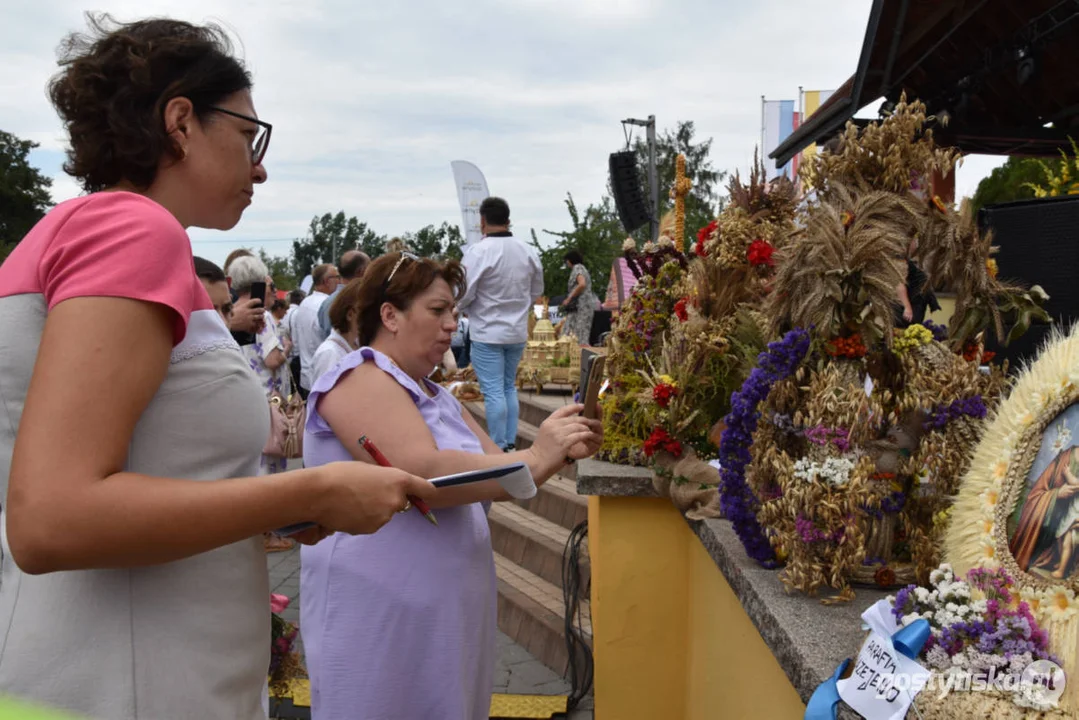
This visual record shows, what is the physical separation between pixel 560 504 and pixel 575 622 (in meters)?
1.41

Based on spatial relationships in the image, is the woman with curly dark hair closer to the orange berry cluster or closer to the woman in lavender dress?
the woman in lavender dress

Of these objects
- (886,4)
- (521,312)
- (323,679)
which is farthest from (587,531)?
(886,4)

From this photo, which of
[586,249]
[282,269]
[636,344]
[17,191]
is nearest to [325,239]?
[282,269]

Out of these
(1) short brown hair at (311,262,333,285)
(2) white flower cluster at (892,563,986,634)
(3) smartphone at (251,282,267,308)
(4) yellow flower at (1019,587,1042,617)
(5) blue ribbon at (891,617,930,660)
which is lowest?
(5) blue ribbon at (891,617,930,660)

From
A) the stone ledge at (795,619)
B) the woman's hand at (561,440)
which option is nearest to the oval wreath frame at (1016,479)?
the stone ledge at (795,619)

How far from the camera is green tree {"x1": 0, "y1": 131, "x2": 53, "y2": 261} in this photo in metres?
41.6

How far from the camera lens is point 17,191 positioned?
1644 inches

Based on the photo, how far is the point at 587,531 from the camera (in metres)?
5.43

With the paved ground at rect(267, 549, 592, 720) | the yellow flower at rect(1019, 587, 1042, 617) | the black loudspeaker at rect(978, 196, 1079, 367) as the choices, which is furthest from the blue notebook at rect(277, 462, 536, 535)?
the black loudspeaker at rect(978, 196, 1079, 367)

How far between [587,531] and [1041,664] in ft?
13.6

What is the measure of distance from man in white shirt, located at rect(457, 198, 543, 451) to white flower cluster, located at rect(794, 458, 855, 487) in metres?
5.47

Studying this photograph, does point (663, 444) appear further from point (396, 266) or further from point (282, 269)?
point (282, 269)

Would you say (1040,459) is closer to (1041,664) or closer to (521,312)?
(1041,664)

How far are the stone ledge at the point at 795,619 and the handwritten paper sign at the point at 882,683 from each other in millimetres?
43
